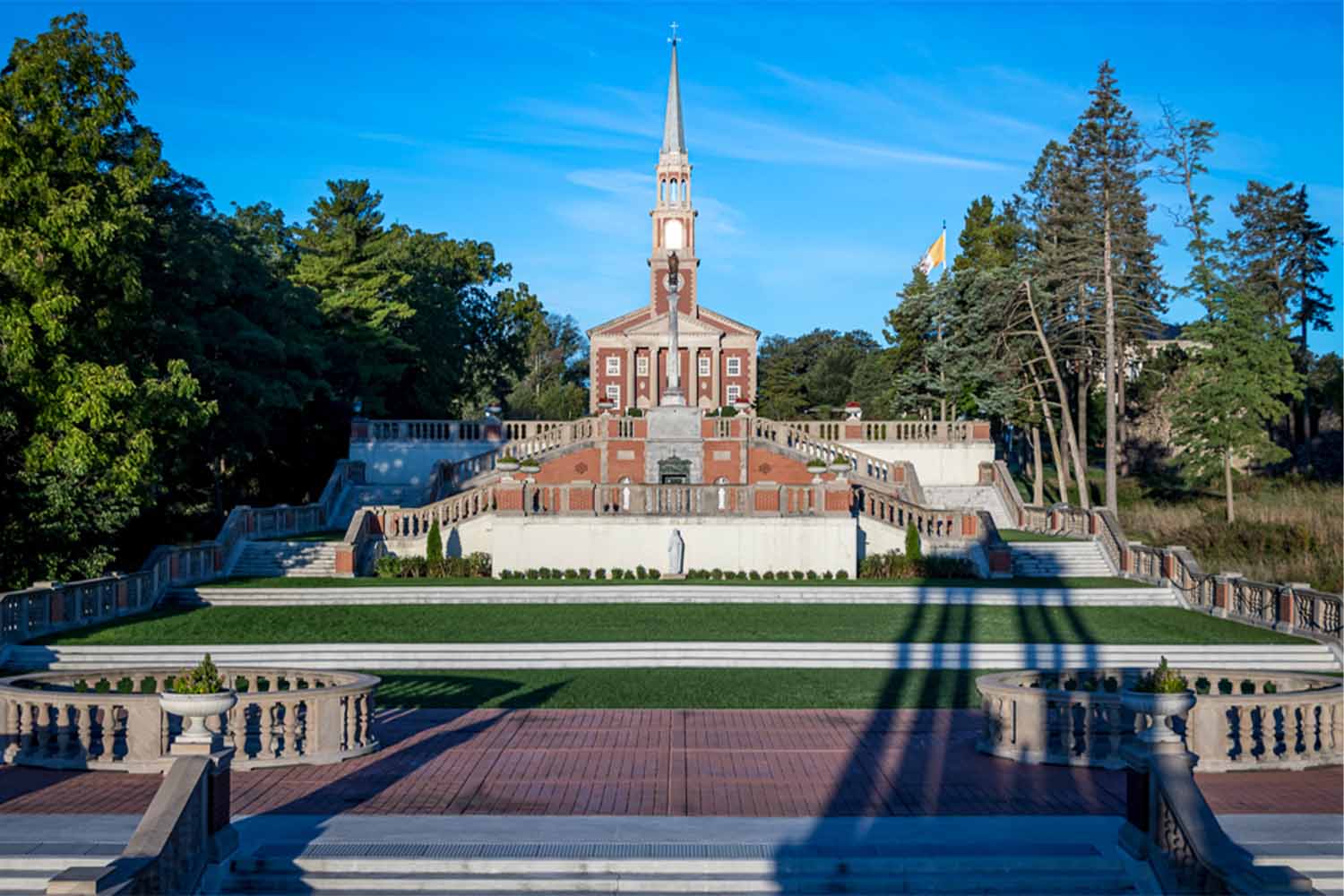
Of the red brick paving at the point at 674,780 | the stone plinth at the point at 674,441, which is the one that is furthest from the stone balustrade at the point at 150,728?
the stone plinth at the point at 674,441

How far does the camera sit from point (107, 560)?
2673 centimetres

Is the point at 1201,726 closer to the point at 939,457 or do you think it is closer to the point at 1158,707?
the point at 1158,707

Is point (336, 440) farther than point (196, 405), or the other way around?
point (336, 440)

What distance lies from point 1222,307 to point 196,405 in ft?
127

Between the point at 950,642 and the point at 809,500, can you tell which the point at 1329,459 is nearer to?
the point at 809,500

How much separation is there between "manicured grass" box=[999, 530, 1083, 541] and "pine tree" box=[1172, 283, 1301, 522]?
8.85 meters

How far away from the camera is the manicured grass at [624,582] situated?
99.1 ft

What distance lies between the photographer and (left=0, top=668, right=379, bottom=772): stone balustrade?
13820 millimetres

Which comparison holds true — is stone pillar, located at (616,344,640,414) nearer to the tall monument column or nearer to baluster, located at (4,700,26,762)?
the tall monument column

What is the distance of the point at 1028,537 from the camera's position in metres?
39.1

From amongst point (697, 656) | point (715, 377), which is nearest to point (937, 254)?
point (715, 377)

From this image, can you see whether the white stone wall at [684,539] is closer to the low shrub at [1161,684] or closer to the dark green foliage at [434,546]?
the dark green foliage at [434,546]

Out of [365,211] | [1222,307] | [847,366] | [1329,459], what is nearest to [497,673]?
[1222,307]

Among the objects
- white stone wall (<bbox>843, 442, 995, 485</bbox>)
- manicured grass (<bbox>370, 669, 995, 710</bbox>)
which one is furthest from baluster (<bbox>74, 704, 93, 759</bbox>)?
white stone wall (<bbox>843, 442, 995, 485</bbox>)
